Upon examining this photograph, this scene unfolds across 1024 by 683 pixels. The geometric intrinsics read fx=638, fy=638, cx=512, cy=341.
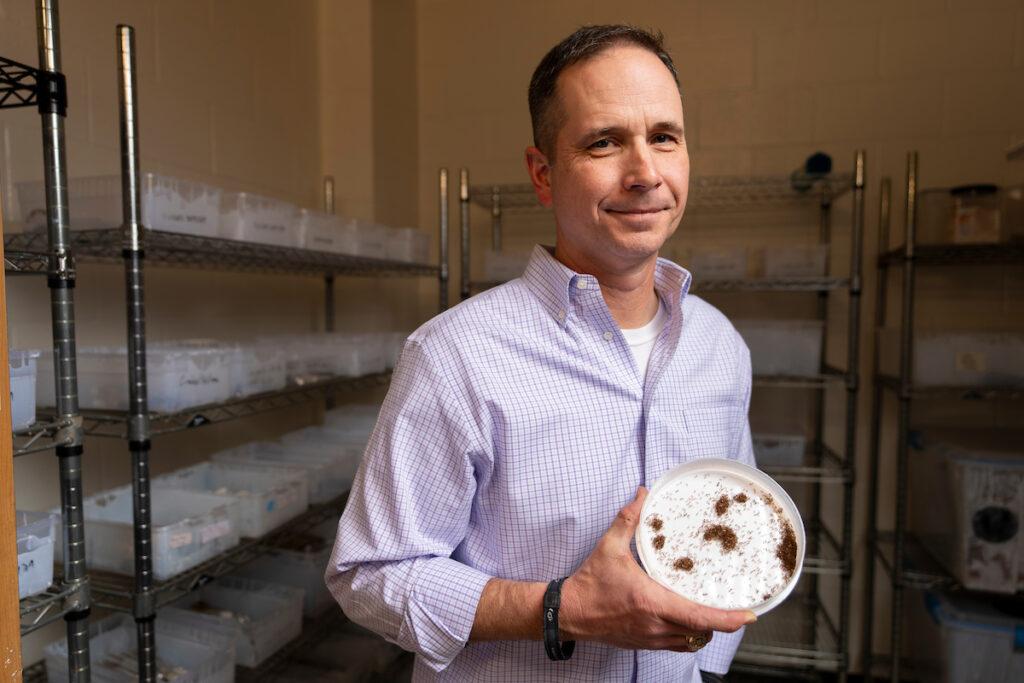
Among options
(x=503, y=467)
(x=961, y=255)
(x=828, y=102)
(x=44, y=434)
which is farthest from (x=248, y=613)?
(x=828, y=102)

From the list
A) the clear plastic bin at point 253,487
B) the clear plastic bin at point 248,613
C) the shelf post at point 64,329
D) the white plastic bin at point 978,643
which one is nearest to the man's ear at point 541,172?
the shelf post at point 64,329

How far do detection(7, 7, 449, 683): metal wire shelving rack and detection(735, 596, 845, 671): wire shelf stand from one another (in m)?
1.62

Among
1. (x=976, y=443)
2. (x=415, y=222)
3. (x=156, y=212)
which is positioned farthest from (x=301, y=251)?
(x=976, y=443)

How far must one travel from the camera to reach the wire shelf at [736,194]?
245 centimetres

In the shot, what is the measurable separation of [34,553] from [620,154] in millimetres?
1214

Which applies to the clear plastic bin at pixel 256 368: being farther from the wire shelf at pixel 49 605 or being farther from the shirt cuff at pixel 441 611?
the shirt cuff at pixel 441 611

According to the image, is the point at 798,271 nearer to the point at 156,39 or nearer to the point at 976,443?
the point at 976,443

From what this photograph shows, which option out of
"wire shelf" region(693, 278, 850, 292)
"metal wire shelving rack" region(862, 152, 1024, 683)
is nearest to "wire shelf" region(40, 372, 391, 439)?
"wire shelf" region(693, 278, 850, 292)

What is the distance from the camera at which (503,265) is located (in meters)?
2.51

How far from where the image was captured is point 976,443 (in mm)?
2324

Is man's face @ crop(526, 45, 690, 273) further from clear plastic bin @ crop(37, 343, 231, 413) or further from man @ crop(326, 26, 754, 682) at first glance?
clear plastic bin @ crop(37, 343, 231, 413)

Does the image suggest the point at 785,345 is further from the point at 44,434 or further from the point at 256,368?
the point at 44,434

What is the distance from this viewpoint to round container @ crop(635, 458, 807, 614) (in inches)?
31.0

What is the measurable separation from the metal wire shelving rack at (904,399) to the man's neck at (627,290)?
155 cm
